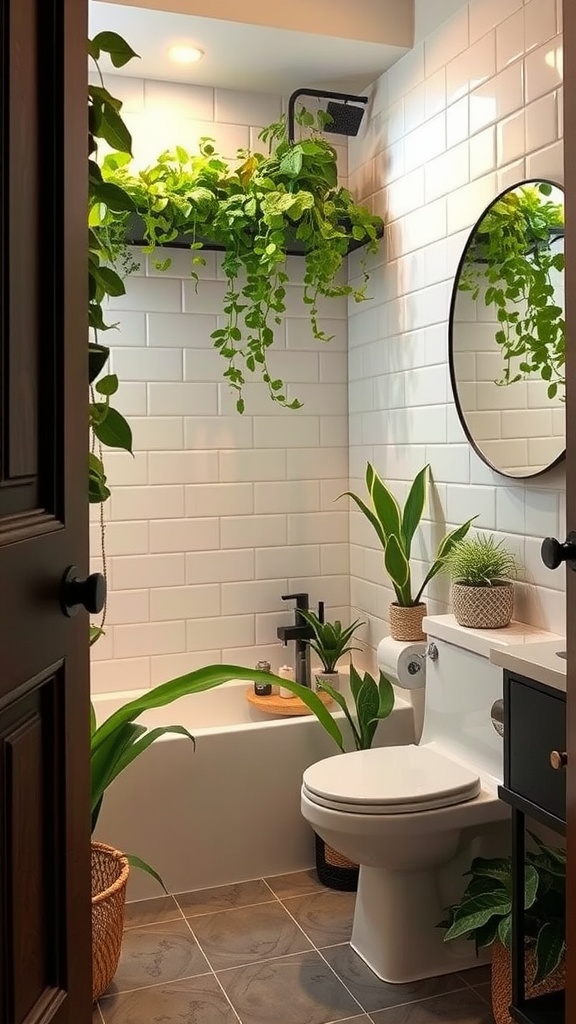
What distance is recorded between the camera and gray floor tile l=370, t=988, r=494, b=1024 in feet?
7.00

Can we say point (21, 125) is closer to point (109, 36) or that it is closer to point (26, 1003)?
point (109, 36)

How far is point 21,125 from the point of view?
0.97 metres

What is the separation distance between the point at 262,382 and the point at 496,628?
4.41ft

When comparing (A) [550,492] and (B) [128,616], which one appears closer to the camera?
(A) [550,492]

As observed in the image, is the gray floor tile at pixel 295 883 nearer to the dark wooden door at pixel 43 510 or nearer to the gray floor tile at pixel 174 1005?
the gray floor tile at pixel 174 1005

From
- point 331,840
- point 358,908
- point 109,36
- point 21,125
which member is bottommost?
point 358,908

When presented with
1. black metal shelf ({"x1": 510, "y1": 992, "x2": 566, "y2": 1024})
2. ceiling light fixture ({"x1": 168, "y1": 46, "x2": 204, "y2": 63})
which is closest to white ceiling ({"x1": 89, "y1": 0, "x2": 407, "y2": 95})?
ceiling light fixture ({"x1": 168, "y1": 46, "x2": 204, "y2": 63})

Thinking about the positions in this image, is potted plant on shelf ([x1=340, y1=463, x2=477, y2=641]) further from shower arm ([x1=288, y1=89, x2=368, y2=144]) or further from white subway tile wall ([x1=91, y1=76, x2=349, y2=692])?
shower arm ([x1=288, y1=89, x2=368, y2=144])

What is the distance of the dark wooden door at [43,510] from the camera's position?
0.94m

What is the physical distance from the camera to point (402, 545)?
292 cm

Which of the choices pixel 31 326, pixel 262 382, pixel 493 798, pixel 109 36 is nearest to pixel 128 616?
pixel 262 382

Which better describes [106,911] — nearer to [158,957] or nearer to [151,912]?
[158,957]

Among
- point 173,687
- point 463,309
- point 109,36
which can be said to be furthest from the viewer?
point 463,309

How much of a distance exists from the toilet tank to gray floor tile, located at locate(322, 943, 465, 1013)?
503 mm
